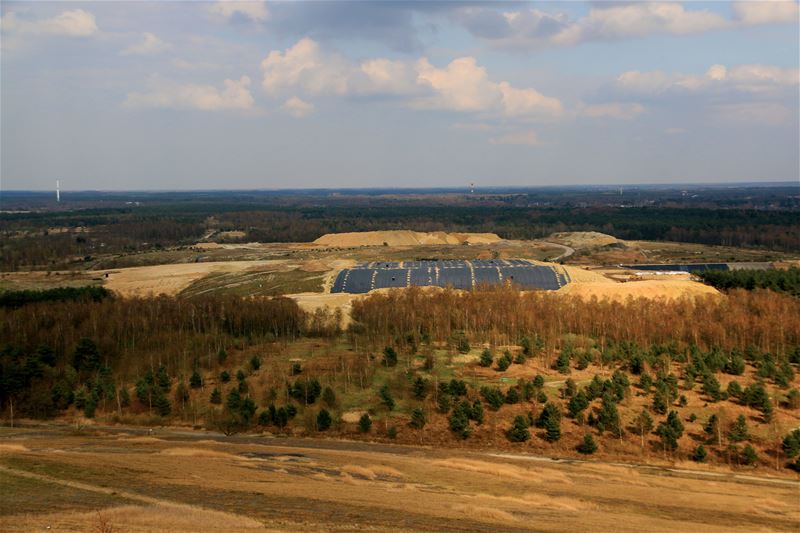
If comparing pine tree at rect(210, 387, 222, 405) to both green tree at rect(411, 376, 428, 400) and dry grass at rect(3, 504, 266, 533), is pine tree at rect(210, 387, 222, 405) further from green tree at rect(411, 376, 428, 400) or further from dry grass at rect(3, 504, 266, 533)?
dry grass at rect(3, 504, 266, 533)

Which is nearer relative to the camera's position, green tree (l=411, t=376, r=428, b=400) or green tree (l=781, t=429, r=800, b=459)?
green tree (l=781, t=429, r=800, b=459)

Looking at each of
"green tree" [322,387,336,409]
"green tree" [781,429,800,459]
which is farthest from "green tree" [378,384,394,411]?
"green tree" [781,429,800,459]

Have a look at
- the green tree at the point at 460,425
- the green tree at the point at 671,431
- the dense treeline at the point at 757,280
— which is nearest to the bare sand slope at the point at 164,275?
the green tree at the point at 460,425

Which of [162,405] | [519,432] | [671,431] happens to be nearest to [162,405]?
[162,405]

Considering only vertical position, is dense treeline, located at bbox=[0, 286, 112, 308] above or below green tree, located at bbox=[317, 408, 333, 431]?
above

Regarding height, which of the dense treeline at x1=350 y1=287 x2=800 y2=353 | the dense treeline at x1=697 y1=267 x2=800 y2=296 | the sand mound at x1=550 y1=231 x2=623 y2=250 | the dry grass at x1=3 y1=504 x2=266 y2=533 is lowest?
the dry grass at x1=3 y1=504 x2=266 y2=533

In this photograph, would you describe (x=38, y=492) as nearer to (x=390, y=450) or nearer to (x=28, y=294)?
(x=390, y=450)

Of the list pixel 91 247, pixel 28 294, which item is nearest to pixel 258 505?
pixel 28 294
